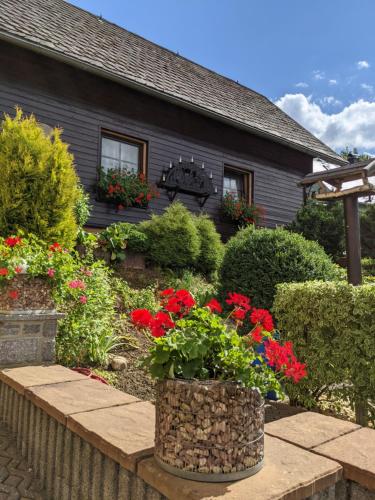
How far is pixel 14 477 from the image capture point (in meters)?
2.01

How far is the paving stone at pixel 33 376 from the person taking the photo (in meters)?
2.45

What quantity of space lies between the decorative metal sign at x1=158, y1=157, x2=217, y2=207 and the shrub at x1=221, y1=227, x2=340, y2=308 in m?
4.19

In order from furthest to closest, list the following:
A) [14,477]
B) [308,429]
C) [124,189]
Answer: [124,189] < [14,477] < [308,429]

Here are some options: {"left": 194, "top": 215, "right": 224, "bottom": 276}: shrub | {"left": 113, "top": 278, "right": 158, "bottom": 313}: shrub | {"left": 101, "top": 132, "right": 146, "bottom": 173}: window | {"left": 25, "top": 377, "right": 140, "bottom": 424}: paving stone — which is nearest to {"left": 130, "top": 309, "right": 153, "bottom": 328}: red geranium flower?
{"left": 25, "top": 377, "right": 140, "bottom": 424}: paving stone

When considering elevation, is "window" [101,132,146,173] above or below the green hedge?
above

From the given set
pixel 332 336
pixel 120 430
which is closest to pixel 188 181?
pixel 332 336

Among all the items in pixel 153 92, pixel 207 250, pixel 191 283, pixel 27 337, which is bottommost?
pixel 27 337

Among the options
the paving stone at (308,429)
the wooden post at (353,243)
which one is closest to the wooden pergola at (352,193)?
the wooden post at (353,243)

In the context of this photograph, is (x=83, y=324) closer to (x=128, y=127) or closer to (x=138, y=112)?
(x=128, y=127)

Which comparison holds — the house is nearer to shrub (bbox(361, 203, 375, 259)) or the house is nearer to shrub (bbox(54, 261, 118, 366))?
shrub (bbox(54, 261, 118, 366))

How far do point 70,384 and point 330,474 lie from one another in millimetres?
1622

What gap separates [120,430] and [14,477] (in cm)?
75

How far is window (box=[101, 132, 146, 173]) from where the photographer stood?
8570 millimetres

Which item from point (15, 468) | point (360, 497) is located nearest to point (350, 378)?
point (360, 497)
